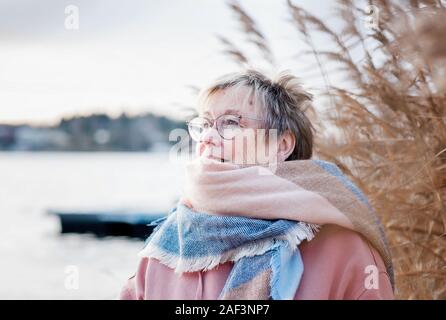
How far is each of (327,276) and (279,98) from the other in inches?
20.4

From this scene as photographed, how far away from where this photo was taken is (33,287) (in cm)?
1410

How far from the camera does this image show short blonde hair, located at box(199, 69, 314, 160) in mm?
2129

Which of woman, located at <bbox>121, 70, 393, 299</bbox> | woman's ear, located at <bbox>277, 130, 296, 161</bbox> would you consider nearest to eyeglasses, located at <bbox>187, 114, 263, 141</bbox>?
woman, located at <bbox>121, 70, 393, 299</bbox>

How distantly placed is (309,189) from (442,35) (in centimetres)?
80

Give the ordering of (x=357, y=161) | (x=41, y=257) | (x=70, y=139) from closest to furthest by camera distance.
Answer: (x=357, y=161) → (x=41, y=257) → (x=70, y=139)

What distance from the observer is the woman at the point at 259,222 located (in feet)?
6.47

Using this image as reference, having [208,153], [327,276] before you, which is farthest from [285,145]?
[327,276]

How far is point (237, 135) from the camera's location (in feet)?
6.73

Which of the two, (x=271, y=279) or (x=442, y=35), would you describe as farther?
(x=271, y=279)

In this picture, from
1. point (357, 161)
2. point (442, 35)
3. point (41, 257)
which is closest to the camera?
point (442, 35)

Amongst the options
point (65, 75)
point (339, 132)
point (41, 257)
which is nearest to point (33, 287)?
point (41, 257)

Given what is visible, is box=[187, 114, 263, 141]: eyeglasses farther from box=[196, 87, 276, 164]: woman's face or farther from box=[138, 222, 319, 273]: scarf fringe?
box=[138, 222, 319, 273]: scarf fringe

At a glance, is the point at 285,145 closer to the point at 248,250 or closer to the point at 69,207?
the point at 248,250
